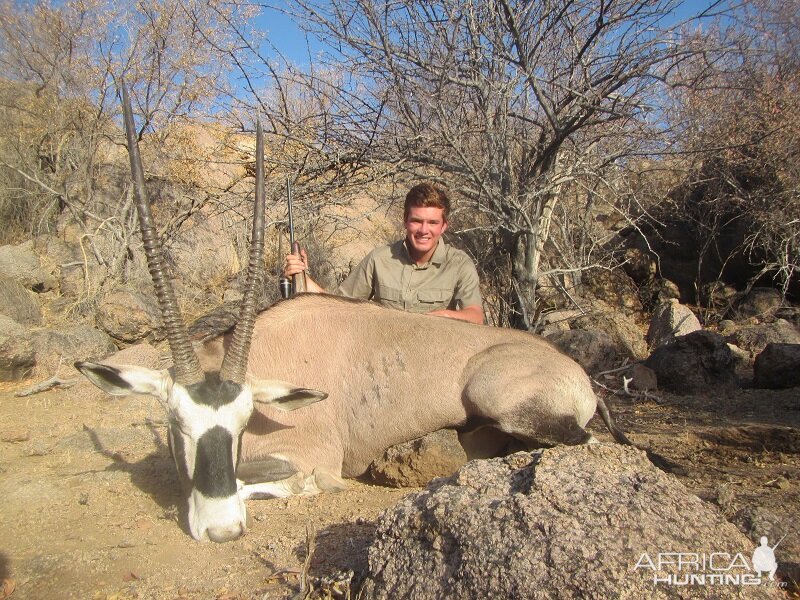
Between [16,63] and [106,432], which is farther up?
[16,63]

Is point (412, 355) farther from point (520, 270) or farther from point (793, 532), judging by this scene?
point (520, 270)

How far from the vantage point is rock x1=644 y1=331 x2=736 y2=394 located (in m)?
7.00

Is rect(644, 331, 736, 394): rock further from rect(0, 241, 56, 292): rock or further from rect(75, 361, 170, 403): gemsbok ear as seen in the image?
rect(0, 241, 56, 292): rock

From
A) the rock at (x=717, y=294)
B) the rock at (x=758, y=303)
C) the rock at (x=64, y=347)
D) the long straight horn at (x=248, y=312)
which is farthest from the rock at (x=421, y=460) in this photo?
the rock at (x=717, y=294)

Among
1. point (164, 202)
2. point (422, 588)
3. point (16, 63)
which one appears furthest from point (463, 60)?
point (16, 63)

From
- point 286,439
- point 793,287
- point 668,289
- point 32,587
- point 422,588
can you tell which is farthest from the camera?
point 668,289

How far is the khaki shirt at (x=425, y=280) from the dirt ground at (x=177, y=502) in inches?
68.5

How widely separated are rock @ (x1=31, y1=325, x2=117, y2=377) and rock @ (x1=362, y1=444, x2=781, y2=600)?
7.00 m

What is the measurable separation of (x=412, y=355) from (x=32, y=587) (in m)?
2.55

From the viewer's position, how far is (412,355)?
14.8 feet

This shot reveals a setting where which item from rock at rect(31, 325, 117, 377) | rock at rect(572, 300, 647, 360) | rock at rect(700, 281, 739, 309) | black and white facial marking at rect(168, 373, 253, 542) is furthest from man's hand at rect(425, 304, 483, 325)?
rock at rect(700, 281, 739, 309)

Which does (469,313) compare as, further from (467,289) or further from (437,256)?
(437,256)

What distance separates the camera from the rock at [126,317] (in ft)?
31.7

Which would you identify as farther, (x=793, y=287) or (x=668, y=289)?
(x=668, y=289)
